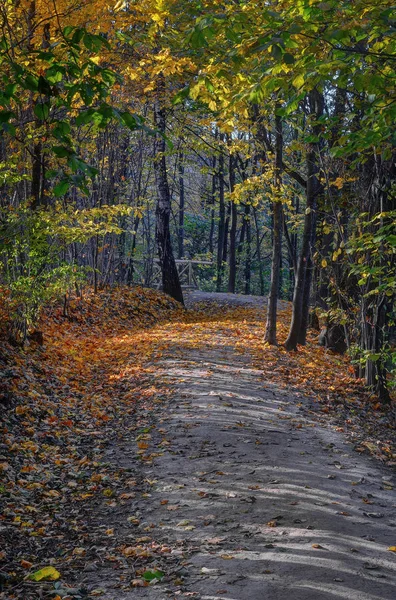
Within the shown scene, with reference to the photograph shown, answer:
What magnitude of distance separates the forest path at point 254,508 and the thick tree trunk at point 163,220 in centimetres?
1018

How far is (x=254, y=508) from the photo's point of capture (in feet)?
16.0

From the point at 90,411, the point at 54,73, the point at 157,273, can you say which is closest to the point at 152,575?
the point at 54,73

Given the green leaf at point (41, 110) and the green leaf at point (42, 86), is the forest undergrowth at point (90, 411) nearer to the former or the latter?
the green leaf at point (41, 110)

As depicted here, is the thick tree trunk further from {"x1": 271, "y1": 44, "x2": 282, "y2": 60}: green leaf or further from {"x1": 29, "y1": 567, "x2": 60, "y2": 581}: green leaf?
{"x1": 29, "y1": 567, "x2": 60, "y2": 581}: green leaf

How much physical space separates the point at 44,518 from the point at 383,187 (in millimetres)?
6539

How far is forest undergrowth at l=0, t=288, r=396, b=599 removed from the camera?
4543 millimetres

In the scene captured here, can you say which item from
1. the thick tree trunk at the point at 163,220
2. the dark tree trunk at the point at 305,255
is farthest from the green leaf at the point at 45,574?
the thick tree trunk at the point at 163,220

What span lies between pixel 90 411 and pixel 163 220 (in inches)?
433

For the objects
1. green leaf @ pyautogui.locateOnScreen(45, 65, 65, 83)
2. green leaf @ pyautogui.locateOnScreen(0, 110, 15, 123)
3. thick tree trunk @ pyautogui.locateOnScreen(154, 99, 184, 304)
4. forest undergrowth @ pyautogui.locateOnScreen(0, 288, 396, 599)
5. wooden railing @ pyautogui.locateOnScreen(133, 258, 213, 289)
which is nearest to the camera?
green leaf @ pyautogui.locateOnScreen(0, 110, 15, 123)

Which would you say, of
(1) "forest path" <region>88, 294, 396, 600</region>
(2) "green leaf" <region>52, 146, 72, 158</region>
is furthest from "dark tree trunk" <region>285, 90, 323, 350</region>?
(2) "green leaf" <region>52, 146, 72, 158</region>

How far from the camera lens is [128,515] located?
4.92 m

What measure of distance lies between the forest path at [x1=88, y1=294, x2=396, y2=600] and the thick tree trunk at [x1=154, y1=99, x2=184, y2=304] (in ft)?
33.4

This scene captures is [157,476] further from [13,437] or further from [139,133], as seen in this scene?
[139,133]

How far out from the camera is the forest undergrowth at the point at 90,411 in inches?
179
